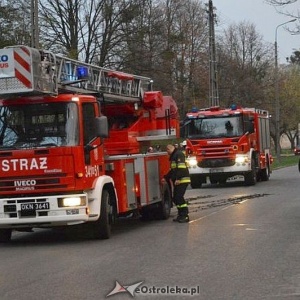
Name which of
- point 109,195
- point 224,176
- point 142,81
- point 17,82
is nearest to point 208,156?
point 224,176

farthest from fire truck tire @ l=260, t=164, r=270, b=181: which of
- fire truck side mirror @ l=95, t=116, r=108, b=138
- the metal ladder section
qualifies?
fire truck side mirror @ l=95, t=116, r=108, b=138

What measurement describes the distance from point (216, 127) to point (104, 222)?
43.4ft

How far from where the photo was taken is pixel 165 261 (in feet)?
29.5

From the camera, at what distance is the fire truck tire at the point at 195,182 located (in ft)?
81.9

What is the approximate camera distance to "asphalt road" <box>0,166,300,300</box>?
7.23 meters

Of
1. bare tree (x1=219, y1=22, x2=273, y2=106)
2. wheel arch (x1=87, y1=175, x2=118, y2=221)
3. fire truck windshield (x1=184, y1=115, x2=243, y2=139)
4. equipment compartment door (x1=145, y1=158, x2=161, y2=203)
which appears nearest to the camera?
wheel arch (x1=87, y1=175, x2=118, y2=221)

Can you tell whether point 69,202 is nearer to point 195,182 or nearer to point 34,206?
point 34,206

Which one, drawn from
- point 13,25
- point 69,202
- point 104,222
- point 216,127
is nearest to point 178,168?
point 104,222

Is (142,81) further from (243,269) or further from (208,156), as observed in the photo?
(208,156)

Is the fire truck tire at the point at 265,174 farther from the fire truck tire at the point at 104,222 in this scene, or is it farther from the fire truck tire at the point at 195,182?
the fire truck tire at the point at 104,222

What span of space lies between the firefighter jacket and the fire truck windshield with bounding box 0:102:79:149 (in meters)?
3.53

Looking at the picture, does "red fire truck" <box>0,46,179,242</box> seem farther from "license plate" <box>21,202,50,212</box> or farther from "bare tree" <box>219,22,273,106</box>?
"bare tree" <box>219,22,273,106</box>

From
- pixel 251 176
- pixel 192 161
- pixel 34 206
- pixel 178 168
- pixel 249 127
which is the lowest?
pixel 251 176

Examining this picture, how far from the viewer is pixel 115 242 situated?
36.4 ft
